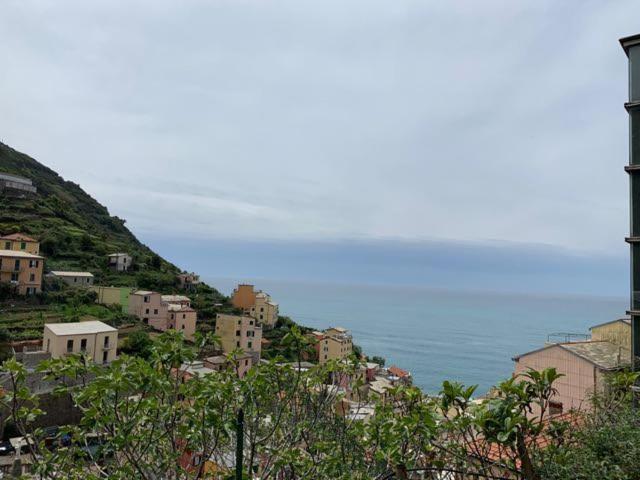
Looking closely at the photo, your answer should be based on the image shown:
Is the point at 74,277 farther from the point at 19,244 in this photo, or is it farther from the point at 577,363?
the point at 577,363

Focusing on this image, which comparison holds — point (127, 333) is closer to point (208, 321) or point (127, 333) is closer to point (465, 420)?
point (208, 321)

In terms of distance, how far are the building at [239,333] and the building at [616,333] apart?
24.7 m

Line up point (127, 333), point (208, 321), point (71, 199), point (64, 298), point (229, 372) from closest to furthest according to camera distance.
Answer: point (229, 372) → point (127, 333) → point (64, 298) → point (208, 321) → point (71, 199)

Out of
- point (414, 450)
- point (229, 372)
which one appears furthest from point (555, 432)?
point (229, 372)

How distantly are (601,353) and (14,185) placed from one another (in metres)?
68.2

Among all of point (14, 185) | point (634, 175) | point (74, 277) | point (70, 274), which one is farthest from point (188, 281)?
point (634, 175)

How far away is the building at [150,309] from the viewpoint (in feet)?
112

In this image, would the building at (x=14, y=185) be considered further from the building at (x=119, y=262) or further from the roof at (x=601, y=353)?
the roof at (x=601, y=353)

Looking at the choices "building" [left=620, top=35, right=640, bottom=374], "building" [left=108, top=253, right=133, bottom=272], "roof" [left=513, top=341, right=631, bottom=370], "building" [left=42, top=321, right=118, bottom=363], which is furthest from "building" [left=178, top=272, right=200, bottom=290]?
"building" [left=620, top=35, right=640, bottom=374]

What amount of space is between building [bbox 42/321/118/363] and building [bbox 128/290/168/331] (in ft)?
30.1

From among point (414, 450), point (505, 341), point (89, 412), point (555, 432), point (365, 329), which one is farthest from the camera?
point (365, 329)

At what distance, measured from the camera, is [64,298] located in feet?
109

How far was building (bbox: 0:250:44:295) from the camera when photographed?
1260 inches

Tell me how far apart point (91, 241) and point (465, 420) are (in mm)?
54032
